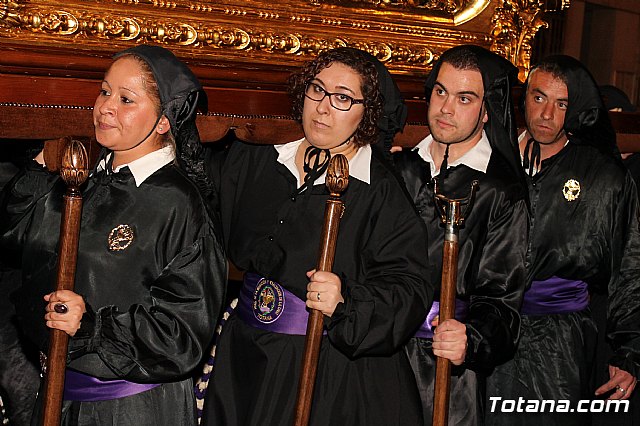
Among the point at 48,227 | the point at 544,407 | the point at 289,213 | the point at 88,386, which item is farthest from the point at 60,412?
the point at 544,407

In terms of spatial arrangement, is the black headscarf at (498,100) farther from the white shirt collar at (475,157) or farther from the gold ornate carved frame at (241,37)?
the gold ornate carved frame at (241,37)

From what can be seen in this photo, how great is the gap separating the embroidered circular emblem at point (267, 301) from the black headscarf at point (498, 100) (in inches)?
41.8

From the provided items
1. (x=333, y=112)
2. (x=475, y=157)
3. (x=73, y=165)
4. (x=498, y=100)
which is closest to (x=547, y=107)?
(x=498, y=100)

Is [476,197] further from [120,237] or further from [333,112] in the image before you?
[120,237]

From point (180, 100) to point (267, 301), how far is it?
75 centimetres

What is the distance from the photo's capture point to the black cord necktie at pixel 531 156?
15.6ft

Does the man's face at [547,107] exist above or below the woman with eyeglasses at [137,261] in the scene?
above

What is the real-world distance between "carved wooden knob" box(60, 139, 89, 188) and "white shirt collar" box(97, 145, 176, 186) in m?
0.27

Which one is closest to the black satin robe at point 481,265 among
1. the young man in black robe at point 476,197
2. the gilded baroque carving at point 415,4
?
the young man in black robe at point 476,197

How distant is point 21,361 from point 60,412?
4.59 feet

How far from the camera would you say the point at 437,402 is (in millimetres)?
3666

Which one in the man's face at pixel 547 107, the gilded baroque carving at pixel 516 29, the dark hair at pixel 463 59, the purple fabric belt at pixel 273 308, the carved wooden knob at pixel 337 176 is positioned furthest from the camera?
the gilded baroque carving at pixel 516 29

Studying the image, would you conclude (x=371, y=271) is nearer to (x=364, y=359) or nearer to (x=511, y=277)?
(x=364, y=359)

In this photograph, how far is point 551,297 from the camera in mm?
4738
